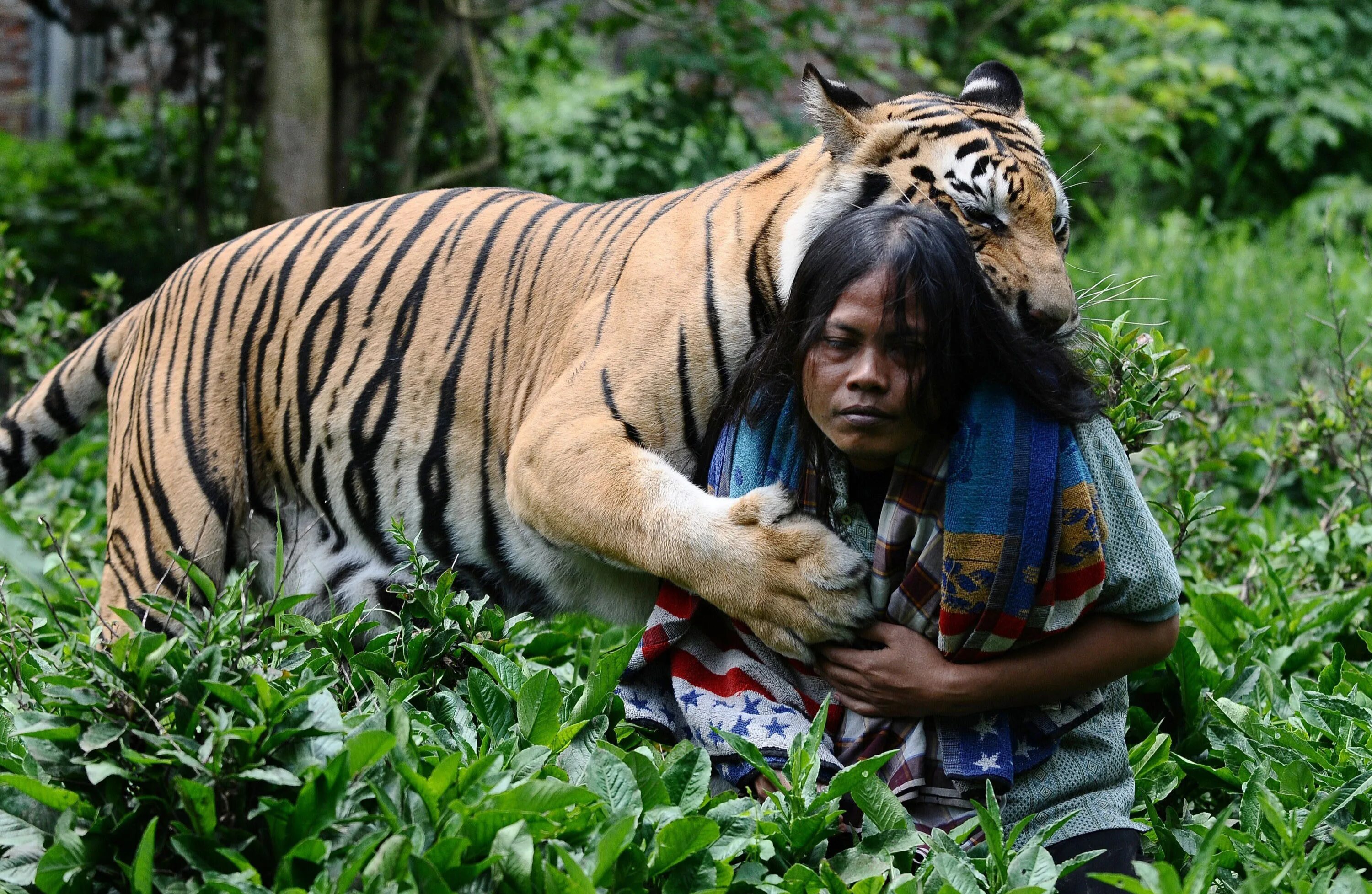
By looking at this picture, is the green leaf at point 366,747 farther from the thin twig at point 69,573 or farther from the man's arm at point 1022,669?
the man's arm at point 1022,669

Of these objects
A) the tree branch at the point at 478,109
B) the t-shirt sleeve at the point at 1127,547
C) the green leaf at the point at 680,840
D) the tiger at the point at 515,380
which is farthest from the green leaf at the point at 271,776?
the tree branch at the point at 478,109

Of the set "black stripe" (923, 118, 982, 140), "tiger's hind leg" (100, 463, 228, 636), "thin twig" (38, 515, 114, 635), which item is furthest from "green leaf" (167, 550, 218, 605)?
"black stripe" (923, 118, 982, 140)

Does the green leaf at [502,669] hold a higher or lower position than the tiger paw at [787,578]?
lower

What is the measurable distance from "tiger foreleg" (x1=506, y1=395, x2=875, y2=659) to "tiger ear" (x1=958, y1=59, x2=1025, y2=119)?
112 centimetres

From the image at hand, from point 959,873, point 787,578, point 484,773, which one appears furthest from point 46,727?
point 959,873

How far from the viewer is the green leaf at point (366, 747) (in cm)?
189

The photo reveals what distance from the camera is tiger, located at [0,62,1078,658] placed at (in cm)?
241

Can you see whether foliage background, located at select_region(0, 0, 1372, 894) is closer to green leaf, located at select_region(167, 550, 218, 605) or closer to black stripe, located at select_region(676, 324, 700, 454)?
green leaf, located at select_region(167, 550, 218, 605)

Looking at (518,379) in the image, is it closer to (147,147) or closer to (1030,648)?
(1030,648)

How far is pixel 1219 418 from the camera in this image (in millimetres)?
4094

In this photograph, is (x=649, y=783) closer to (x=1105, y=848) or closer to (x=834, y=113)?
(x=1105, y=848)

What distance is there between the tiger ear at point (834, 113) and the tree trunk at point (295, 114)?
4.45 m

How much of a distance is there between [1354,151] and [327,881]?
11.9 meters

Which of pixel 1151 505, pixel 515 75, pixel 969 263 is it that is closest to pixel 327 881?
pixel 969 263
